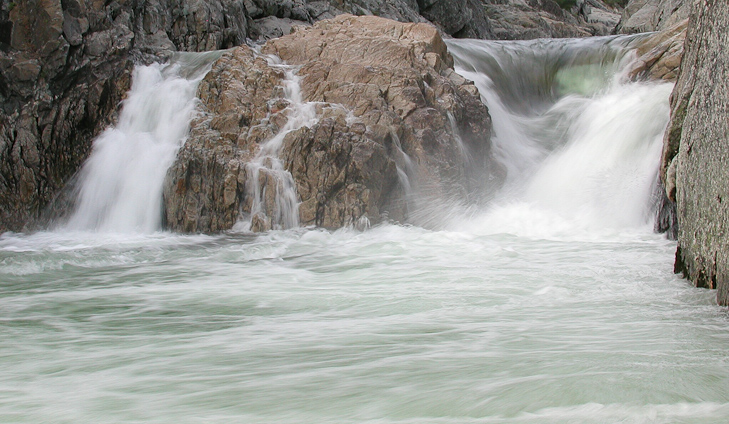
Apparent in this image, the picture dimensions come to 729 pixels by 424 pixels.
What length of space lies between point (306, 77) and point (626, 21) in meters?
14.7

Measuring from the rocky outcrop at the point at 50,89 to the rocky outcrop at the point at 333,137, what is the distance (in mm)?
1792

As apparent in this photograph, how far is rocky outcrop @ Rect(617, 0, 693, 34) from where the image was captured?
1650 cm

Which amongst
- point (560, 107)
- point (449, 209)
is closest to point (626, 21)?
point (560, 107)

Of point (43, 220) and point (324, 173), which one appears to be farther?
point (43, 220)

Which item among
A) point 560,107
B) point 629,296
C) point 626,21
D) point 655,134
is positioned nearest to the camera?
point 629,296

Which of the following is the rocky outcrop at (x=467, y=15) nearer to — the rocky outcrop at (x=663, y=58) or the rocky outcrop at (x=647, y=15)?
the rocky outcrop at (x=647, y=15)

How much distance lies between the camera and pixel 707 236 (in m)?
4.80

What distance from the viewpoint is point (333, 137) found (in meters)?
9.23

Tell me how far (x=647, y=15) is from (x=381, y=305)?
61.6 ft

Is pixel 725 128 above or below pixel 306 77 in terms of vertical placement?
below

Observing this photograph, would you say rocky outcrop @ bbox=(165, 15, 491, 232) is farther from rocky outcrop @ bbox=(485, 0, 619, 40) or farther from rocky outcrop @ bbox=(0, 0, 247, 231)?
rocky outcrop @ bbox=(485, 0, 619, 40)

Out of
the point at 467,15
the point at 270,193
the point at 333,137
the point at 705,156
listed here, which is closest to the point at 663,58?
the point at 333,137

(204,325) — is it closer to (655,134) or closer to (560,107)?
(655,134)

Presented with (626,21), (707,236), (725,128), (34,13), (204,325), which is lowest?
(204,325)
